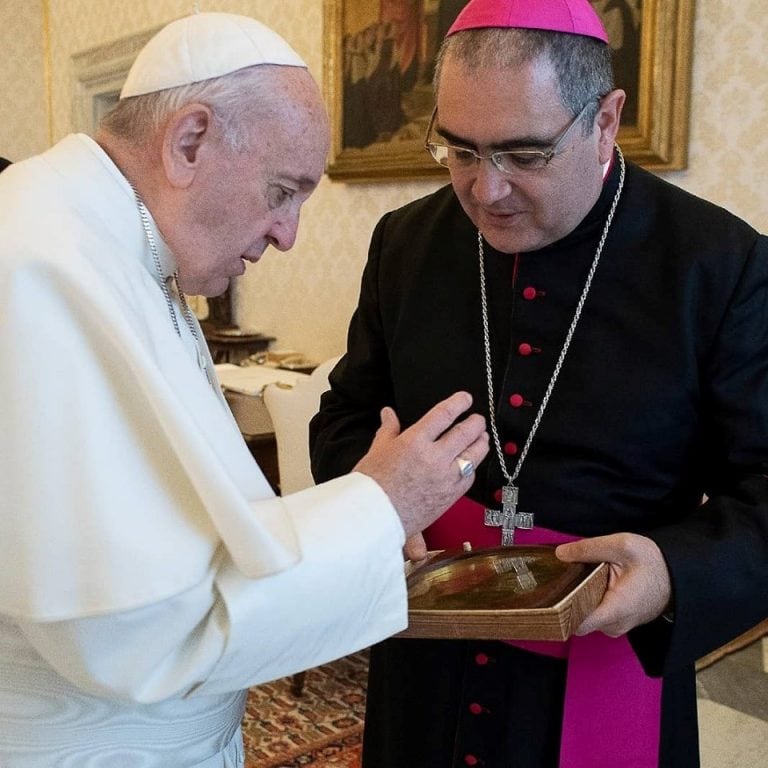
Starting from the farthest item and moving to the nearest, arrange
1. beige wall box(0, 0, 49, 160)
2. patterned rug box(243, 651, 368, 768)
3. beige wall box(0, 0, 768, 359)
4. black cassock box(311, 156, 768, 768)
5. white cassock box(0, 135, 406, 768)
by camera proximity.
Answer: beige wall box(0, 0, 49, 160)
patterned rug box(243, 651, 368, 768)
beige wall box(0, 0, 768, 359)
black cassock box(311, 156, 768, 768)
white cassock box(0, 135, 406, 768)

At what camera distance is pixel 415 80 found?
415 centimetres

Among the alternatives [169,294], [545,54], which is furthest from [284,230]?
[545,54]

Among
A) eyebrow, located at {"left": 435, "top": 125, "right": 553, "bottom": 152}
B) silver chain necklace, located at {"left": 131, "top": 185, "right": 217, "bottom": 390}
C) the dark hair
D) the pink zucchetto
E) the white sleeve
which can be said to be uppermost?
the pink zucchetto

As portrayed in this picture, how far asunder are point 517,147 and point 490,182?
7cm

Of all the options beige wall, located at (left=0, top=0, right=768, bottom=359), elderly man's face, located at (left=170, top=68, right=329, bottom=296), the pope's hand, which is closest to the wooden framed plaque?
the pope's hand

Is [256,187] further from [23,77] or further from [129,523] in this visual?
[23,77]

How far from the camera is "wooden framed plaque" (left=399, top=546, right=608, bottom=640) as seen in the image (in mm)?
1253

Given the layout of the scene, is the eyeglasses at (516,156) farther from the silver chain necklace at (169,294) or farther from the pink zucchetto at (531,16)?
the silver chain necklace at (169,294)

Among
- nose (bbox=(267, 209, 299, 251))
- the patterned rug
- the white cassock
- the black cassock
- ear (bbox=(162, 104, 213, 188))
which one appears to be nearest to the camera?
the white cassock

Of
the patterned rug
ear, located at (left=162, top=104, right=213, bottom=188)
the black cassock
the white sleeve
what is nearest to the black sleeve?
the black cassock

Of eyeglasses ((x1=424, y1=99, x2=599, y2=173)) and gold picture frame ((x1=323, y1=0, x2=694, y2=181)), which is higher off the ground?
gold picture frame ((x1=323, y1=0, x2=694, y2=181))

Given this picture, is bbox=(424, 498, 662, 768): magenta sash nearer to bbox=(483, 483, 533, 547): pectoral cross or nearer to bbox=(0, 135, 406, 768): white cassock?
bbox=(483, 483, 533, 547): pectoral cross

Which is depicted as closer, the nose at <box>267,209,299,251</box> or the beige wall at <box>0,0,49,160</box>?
the nose at <box>267,209,299,251</box>

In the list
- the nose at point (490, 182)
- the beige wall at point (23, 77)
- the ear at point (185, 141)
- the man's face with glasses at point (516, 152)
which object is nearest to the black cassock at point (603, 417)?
the man's face with glasses at point (516, 152)
